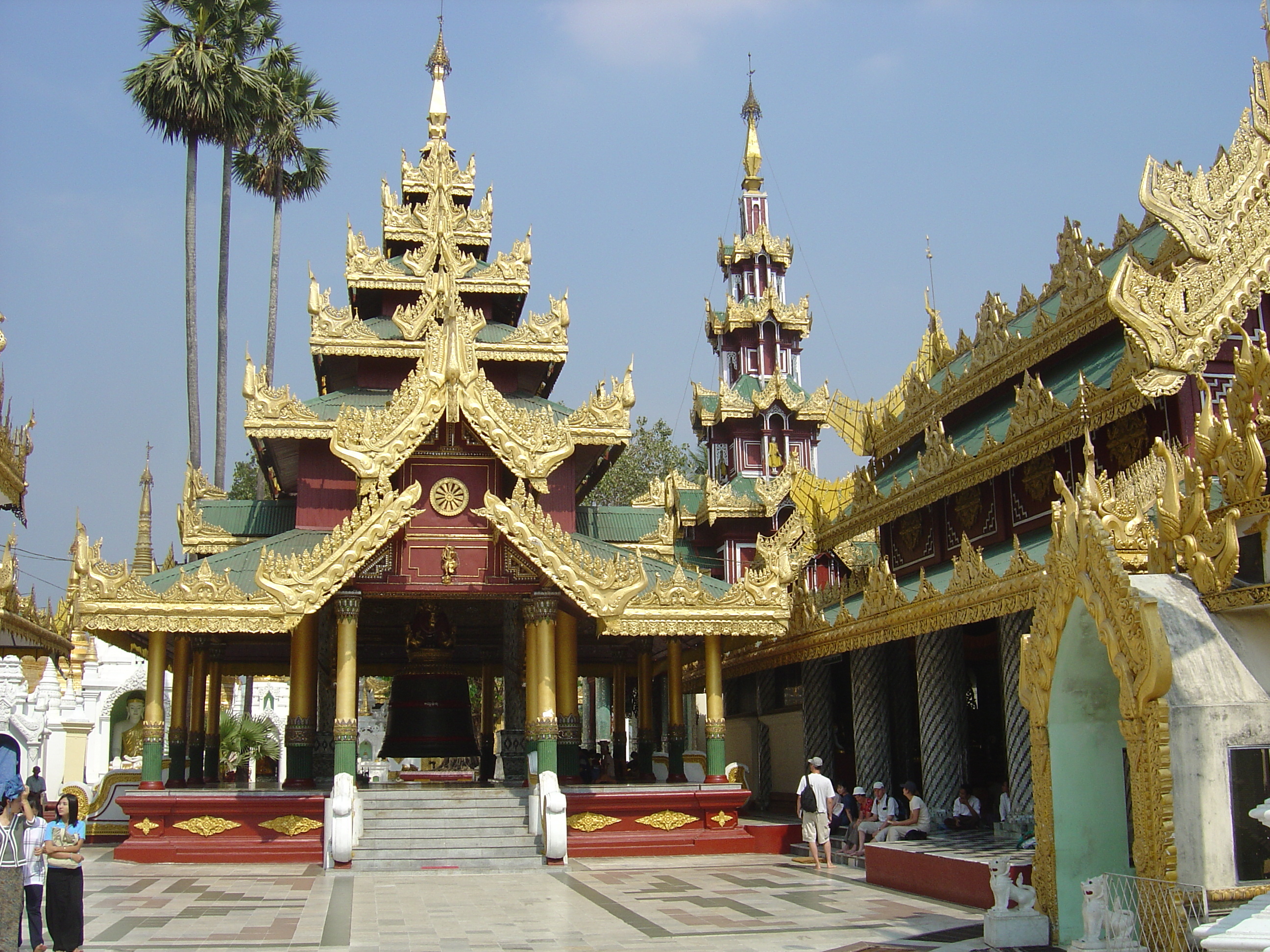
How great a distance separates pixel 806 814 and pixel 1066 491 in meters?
7.41

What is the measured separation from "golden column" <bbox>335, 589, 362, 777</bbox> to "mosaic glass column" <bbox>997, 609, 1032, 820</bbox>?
7875 mm

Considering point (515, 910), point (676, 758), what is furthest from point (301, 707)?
point (515, 910)

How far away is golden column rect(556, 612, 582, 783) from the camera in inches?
703

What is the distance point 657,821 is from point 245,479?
32.4m

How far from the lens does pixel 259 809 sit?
1620cm

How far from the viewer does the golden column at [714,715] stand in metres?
17.5

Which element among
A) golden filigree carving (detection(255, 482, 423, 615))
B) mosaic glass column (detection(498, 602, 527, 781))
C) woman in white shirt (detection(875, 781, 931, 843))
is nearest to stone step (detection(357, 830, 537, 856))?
golden filigree carving (detection(255, 482, 423, 615))

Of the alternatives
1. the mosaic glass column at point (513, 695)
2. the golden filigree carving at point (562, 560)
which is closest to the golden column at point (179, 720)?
the mosaic glass column at point (513, 695)

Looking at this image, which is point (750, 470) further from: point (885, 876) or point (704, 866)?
point (885, 876)

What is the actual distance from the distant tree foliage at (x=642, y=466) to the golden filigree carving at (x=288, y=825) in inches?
1089

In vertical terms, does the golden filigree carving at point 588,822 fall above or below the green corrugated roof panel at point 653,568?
below

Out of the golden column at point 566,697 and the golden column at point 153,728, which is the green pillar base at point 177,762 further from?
the golden column at point 566,697

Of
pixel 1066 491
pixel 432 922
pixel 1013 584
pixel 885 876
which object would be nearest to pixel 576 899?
pixel 432 922

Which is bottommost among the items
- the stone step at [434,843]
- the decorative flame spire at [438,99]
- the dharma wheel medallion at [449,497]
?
the stone step at [434,843]
